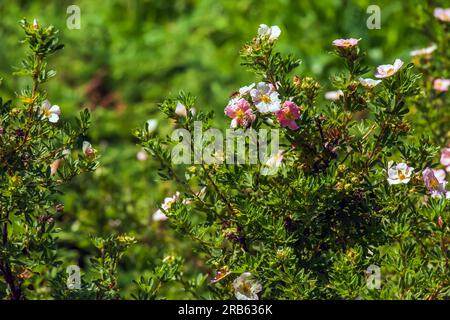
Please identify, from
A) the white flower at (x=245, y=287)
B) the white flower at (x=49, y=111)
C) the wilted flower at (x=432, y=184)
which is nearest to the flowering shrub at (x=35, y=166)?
the white flower at (x=49, y=111)

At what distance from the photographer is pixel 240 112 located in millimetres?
2096

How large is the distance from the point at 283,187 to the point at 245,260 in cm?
24

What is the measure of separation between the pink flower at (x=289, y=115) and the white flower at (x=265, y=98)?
0.9 inches

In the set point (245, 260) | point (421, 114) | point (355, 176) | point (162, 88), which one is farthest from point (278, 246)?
point (162, 88)

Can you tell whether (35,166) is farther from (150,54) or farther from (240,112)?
(150,54)

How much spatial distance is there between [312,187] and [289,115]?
21 cm

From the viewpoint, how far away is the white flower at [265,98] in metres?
2.06

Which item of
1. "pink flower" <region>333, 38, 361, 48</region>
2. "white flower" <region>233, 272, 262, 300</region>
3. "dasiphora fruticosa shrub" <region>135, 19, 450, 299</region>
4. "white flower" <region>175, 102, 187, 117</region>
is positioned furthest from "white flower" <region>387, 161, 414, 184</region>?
"white flower" <region>175, 102, 187, 117</region>

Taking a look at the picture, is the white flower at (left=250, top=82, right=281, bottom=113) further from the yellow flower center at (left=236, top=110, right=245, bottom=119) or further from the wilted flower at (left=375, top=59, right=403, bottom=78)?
the wilted flower at (left=375, top=59, right=403, bottom=78)

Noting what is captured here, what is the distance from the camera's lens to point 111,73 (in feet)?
17.5

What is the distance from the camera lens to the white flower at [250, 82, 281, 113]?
81.0 inches

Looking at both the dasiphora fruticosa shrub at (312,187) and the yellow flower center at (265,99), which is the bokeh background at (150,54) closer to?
the dasiphora fruticosa shrub at (312,187)

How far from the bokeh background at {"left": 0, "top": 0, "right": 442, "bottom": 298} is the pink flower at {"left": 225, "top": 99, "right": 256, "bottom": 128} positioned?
1.63m

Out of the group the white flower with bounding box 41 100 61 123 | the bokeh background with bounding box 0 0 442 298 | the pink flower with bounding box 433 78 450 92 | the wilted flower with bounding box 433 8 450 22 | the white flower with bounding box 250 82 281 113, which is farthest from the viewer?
the bokeh background with bounding box 0 0 442 298
